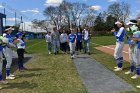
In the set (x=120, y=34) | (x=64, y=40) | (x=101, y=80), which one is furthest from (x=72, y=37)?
(x=101, y=80)

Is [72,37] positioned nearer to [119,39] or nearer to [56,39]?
[56,39]

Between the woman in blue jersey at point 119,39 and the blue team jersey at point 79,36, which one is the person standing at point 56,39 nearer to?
the blue team jersey at point 79,36

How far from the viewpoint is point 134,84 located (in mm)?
10570

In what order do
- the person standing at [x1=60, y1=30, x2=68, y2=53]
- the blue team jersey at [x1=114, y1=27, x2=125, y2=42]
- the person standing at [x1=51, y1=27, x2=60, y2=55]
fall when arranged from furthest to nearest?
the person standing at [x1=51, y1=27, x2=60, y2=55]
the person standing at [x1=60, y1=30, x2=68, y2=53]
the blue team jersey at [x1=114, y1=27, x2=125, y2=42]

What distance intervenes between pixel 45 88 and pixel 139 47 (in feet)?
11.4

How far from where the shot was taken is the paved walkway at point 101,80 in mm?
9869

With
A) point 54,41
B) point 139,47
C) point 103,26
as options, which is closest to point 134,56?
point 139,47

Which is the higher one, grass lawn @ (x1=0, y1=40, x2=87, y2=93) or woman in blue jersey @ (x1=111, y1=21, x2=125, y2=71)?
woman in blue jersey @ (x1=111, y1=21, x2=125, y2=71)

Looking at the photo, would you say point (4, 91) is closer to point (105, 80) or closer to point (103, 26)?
point (105, 80)

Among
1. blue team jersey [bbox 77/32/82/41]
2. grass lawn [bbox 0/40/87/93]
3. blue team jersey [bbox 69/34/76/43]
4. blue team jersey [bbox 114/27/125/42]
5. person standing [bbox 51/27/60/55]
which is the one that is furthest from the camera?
person standing [bbox 51/27/60/55]

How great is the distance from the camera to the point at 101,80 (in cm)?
1141

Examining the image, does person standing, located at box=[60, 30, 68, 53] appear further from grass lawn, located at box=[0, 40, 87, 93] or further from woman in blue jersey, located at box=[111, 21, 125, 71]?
woman in blue jersey, located at box=[111, 21, 125, 71]

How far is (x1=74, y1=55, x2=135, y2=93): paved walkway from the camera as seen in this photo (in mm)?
9869

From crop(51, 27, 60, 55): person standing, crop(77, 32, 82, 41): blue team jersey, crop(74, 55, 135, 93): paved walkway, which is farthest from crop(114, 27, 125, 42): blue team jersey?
crop(51, 27, 60, 55): person standing
